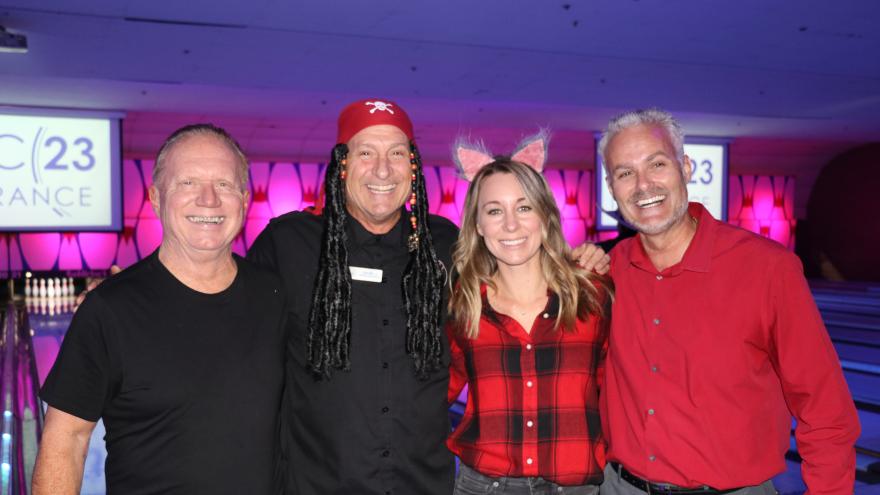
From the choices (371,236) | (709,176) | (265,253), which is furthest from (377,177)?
(709,176)

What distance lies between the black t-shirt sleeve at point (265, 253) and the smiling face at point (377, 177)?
0.26 metres

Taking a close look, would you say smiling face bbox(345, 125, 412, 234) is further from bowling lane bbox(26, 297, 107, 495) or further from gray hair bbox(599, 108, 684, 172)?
bowling lane bbox(26, 297, 107, 495)

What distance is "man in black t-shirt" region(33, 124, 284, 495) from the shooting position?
164 centimetres

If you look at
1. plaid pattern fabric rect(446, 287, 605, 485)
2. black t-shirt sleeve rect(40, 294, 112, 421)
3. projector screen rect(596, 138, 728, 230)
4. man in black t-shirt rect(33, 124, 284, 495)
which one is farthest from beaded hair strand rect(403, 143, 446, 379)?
projector screen rect(596, 138, 728, 230)

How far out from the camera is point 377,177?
2.23 metres

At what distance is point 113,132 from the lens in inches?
372

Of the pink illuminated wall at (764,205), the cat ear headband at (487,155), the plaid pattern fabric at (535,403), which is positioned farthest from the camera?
the pink illuminated wall at (764,205)

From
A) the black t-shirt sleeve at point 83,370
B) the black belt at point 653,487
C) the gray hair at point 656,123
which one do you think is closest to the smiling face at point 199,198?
the black t-shirt sleeve at point 83,370

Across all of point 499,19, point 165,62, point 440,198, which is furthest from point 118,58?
point 440,198

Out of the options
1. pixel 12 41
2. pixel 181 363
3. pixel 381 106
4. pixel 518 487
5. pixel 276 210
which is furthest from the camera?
pixel 276 210

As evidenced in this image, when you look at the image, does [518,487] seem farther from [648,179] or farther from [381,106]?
[381,106]

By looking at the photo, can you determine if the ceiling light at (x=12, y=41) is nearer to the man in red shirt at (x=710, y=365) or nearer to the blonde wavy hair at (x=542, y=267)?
the blonde wavy hair at (x=542, y=267)

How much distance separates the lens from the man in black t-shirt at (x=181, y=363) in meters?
1.64

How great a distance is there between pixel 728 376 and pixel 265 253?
4.38 feet
